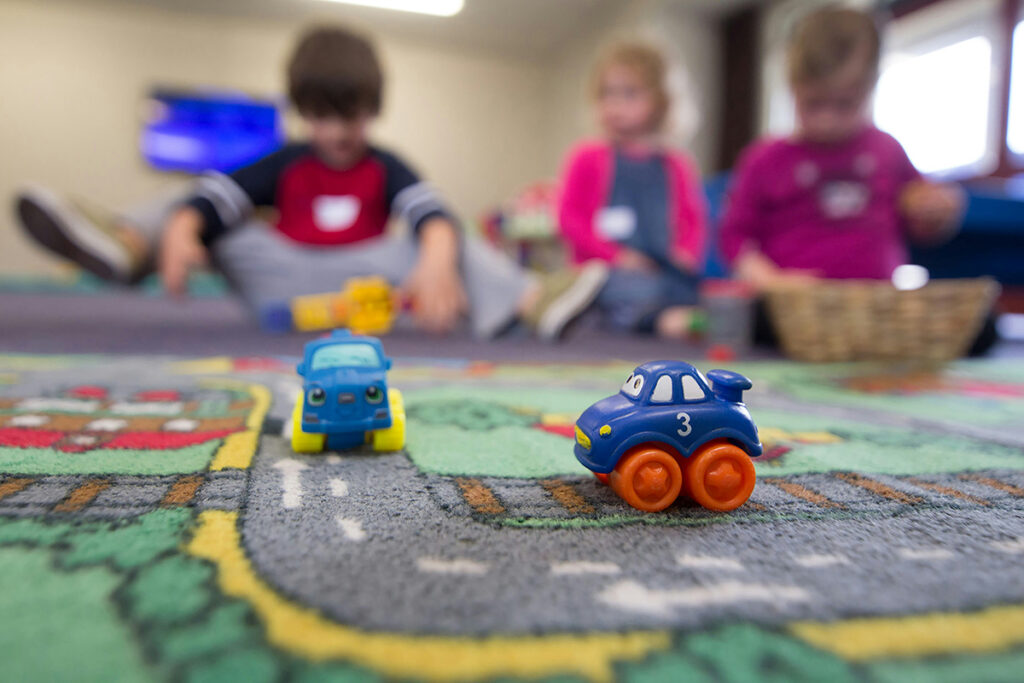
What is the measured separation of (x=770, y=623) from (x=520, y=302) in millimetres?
1198

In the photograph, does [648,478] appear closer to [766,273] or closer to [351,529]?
[351,529]

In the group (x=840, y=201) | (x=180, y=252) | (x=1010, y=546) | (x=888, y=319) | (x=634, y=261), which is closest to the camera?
(x=1010, y=546)

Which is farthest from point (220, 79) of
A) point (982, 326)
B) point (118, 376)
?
point (982, 326)

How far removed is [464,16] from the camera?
4293 millimetres

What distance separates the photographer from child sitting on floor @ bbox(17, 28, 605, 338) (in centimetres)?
135

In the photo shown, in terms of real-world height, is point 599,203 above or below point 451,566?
above

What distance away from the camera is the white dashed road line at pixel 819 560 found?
0.32 metres

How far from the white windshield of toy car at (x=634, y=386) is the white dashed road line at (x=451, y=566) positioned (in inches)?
5.9

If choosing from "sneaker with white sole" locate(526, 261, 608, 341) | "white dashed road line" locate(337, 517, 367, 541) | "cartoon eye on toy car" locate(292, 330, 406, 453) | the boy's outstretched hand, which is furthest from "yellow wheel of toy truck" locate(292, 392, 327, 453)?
"sneaker with white sole" locate(526, 261, 608, 341)

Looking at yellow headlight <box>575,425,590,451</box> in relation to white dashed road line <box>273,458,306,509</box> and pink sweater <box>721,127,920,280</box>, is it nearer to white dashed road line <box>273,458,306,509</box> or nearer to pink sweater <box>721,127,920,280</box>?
white dashed road line <box>273,458,306,509</box>

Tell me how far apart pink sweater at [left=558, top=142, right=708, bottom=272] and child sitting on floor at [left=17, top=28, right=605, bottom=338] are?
1.35 ft

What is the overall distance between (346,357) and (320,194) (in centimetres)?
110

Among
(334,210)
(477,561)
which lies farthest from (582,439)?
(334,210)

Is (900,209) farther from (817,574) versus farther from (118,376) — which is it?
(118,376)
